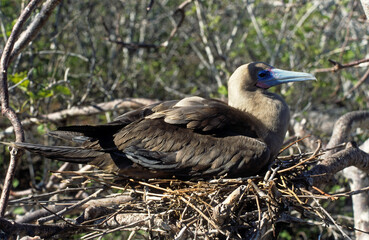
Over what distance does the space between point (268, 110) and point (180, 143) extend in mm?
776

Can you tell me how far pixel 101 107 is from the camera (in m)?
4.29

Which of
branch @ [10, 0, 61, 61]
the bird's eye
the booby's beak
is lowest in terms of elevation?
the booby's beak

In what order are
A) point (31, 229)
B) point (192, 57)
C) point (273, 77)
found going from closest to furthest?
1. point (31, 229)
2. point (273, 77)
3. point (192, 57)

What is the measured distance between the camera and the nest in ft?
8.40

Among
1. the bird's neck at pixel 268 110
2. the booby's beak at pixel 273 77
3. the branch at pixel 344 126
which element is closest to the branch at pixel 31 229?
the bird's neck at pixel 268 110

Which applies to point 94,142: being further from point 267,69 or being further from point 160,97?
point 160,97

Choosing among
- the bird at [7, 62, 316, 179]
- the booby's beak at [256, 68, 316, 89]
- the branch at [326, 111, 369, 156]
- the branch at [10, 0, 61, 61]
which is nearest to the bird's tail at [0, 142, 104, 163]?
the bird at [7, 62, 316, 179]

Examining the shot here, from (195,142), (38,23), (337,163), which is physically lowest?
(337,163)

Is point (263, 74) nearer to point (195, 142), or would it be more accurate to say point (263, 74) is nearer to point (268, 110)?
point (268, 110)

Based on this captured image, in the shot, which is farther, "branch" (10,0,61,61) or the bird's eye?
the bird's eye

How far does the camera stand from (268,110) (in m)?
3.50

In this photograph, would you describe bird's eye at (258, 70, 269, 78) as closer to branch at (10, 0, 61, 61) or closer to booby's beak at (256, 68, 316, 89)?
booby's beak at (256, 68, 316, 89)

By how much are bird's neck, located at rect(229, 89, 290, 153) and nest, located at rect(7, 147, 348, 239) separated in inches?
9.3

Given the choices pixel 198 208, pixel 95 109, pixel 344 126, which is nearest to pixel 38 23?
pixel 198 208
